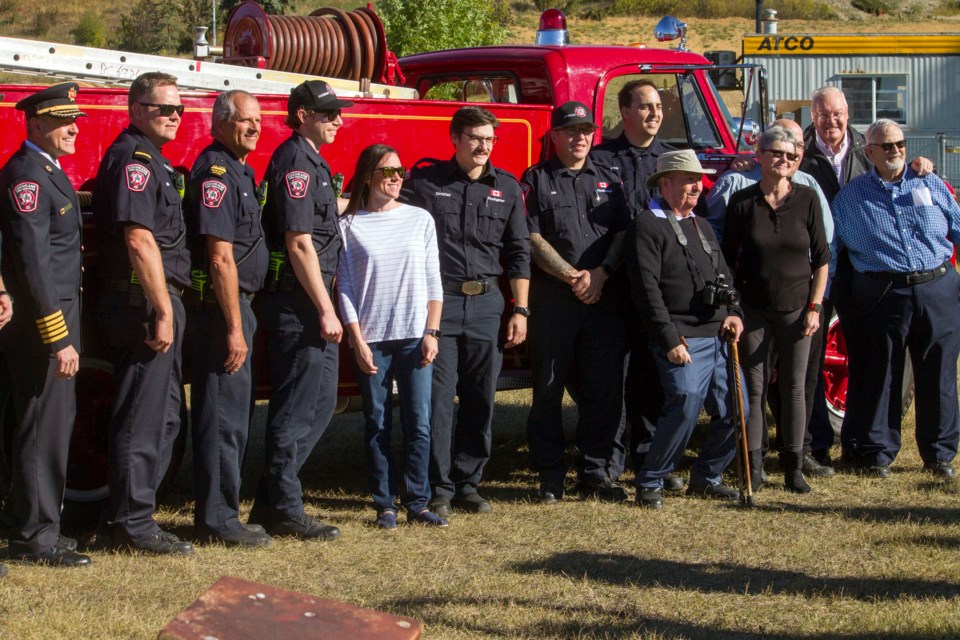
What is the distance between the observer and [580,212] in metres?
5.82

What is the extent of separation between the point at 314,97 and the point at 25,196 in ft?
4.12

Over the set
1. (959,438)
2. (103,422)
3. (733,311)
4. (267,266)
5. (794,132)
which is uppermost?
(794,132)

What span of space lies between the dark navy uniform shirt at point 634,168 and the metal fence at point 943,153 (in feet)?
54.6

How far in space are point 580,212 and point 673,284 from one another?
0.57 meters

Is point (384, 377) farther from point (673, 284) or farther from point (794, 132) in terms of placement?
Result: point (794, 132)

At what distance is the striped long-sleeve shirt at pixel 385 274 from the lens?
5.33 meters

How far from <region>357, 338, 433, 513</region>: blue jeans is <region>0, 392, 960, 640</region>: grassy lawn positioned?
0.18m

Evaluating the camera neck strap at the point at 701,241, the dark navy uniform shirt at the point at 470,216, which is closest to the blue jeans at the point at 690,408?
the camera neck strap at the point at 701,241

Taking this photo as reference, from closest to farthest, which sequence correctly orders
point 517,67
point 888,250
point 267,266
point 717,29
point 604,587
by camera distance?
point 604,587 → point 267,266 → point 888,250 → point 517,67 → point 717,29

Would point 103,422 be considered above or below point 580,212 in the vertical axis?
below

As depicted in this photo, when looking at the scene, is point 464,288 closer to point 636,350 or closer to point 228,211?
point 636,350

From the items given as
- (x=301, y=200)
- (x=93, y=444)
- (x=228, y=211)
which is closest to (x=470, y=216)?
(x=301, y=200)

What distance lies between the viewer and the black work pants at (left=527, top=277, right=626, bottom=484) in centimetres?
584

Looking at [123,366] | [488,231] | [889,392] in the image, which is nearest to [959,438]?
[889,392]
